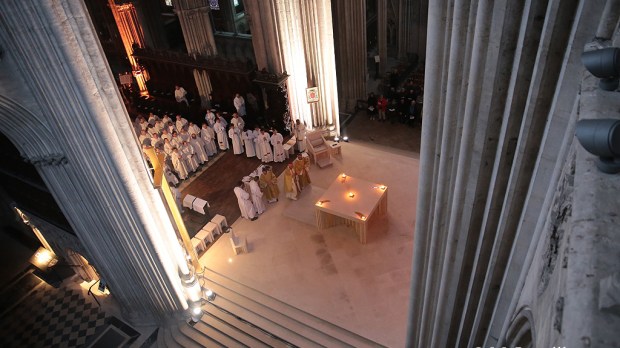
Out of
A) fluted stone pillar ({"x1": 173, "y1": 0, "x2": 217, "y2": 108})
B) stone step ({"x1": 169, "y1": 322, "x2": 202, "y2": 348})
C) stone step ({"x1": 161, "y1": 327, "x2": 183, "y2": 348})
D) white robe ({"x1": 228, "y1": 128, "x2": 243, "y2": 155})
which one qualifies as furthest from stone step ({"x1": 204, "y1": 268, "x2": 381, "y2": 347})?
fluted stone pillar ({"x1": 173, "y1": 0, "x2": 217, "y2": 108})

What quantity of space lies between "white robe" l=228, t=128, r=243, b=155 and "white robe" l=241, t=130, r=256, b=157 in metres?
0.17

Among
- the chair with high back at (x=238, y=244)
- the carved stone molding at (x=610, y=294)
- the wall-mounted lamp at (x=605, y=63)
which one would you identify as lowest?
the chair with high back at (x=238, y=244)

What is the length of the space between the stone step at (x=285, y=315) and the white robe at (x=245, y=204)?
1810mm

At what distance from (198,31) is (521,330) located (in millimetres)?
17059

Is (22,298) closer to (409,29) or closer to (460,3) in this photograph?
(460,3)

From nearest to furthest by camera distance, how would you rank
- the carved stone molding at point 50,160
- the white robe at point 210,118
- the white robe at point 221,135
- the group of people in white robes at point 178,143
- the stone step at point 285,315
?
the carved stone molding at point 50,160, the stone step at point 285,315, the group of people in white robes at point 178,143, the white robe at point 221,135, the white robe at point 210,118

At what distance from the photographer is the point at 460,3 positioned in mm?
4117

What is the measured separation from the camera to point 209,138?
14773 mm

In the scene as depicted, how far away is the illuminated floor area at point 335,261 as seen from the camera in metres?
9.73

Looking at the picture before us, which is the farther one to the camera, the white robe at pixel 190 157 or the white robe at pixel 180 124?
the white robe at pixel 180 124

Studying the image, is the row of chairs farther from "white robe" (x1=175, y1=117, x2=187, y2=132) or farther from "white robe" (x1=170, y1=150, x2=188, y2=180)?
"white robe" (x1=175, y1=117, x2=187, y2=132)

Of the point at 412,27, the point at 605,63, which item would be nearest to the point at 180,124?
the point at 412,27

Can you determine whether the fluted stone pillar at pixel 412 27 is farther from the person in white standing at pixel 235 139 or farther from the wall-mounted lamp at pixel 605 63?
the wall-mounted lamp at pixel 605 63

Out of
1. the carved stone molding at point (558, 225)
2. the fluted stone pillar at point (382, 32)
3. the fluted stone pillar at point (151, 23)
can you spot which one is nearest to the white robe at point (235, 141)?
the fluted stone pillar at point (382, 32)
